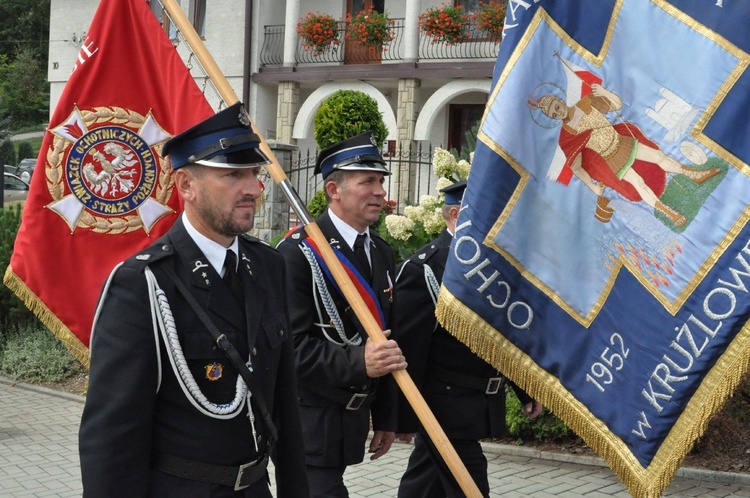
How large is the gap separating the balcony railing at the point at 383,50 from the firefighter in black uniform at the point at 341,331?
1827cm

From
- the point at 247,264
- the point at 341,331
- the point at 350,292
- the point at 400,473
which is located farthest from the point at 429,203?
the point at 247,264

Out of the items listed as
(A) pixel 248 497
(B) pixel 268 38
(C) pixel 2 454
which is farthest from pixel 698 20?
(B) pixel 268 38

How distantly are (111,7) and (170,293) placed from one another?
2.36 m

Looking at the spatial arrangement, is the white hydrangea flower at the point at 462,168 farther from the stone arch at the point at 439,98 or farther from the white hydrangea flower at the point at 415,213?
the stone arch at the point at 439,98

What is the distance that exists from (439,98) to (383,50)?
90.0 inches

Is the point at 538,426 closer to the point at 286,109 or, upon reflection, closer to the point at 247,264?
the point at 247,264

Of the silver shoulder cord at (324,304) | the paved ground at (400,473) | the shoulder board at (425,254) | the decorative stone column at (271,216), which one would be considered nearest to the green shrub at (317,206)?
the decorative stone column at (271,216)

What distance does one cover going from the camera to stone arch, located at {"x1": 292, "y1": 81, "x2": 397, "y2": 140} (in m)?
23.9

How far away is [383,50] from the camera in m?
24.1

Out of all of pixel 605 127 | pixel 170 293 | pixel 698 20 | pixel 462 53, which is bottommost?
pixel 170 293

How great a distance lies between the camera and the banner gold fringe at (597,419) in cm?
320

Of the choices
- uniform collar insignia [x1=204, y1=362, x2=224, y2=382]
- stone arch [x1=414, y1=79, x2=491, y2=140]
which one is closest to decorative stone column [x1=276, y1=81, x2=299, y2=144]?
stone arch [x1=414, y1=79, x2=491, y2=140]

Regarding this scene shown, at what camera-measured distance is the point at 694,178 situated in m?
3.32

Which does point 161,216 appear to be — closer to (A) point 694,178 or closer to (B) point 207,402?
(B) point 207,402
